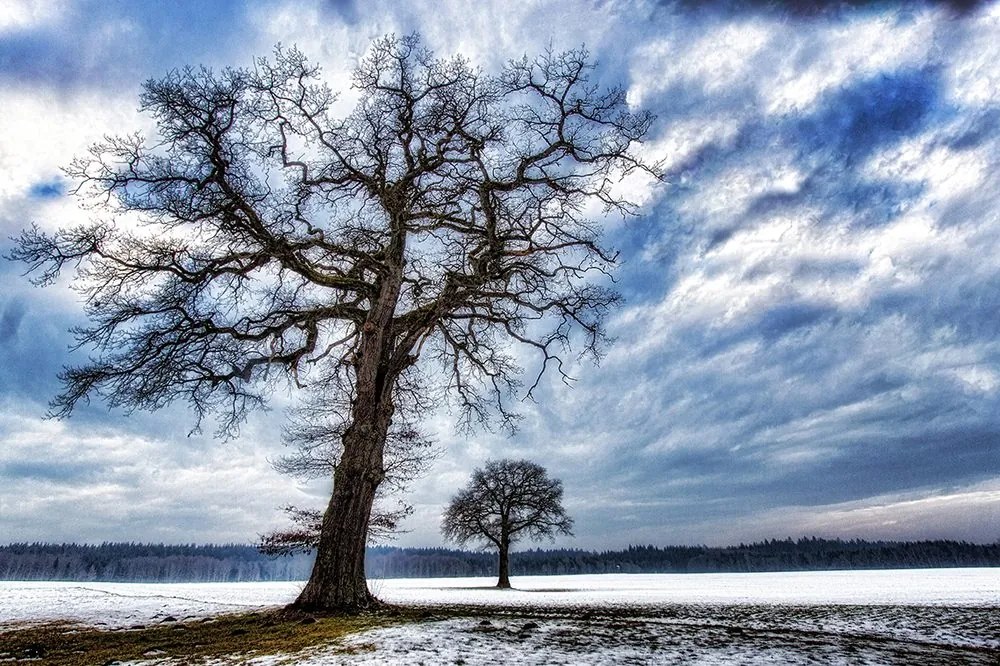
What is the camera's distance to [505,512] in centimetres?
3769

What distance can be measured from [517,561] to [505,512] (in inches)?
3554

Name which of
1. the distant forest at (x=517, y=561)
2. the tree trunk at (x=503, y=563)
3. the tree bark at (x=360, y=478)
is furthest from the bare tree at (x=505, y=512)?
the distant forest at (x=517, y=561)

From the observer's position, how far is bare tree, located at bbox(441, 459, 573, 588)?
3747 centimetres

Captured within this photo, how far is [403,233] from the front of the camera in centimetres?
1246

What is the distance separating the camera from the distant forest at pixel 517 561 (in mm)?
120188

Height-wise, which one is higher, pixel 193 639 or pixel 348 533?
pixel 348 533

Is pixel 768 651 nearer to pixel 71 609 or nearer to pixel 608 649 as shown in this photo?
pixel 608 649

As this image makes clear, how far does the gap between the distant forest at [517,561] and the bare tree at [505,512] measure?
8384 cm

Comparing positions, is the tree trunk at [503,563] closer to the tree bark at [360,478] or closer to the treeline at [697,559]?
the tree bark at [360,478]

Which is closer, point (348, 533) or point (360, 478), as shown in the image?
point (348, 533)

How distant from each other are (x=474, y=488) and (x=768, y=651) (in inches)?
1342

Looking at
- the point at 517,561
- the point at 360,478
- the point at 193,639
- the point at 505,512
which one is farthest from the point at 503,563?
the point at 517,561

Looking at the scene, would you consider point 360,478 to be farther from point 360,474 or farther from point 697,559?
point 697,559

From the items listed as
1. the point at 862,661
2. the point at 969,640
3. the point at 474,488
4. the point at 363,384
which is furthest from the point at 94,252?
the point at 474,488
